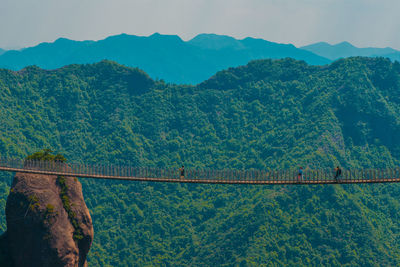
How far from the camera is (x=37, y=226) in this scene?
223 ft

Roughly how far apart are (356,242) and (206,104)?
71204 millimetres

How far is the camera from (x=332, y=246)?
11731 cm

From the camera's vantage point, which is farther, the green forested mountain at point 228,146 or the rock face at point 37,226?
the green forested mountain at point 228,146

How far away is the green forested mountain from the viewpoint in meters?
121

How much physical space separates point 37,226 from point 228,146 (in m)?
100

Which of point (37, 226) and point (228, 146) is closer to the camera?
point (37, 226)

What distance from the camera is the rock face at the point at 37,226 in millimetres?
67812

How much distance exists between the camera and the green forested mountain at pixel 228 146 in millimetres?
120625

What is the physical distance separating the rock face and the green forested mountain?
52648 mm

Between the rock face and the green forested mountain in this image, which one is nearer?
the rock face

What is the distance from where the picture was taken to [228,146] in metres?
164

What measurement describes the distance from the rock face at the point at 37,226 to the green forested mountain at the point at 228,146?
52648mm

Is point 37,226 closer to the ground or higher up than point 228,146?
closer to the ground

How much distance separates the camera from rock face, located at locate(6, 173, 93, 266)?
222ft
